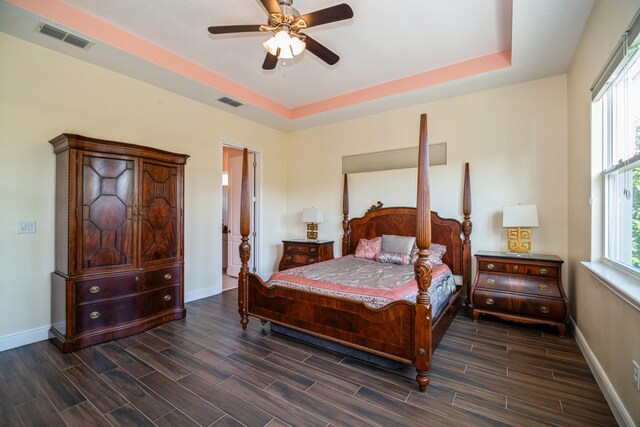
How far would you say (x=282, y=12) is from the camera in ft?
7.16

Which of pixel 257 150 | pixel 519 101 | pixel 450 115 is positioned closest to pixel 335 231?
pixel 257 150

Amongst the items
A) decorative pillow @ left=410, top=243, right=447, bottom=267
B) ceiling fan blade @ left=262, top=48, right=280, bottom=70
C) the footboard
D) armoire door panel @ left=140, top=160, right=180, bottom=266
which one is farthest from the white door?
decorative pillow @ left=410, top=243, right=447, bottom=267

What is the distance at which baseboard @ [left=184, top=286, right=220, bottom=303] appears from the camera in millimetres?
4129

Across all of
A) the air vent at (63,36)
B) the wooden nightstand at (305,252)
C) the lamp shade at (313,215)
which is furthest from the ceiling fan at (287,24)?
the wooden nightstand at (305,252)

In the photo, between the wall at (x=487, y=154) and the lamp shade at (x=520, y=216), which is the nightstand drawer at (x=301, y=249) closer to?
the wall at (x=487, y=154)

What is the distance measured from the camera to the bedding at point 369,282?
2410 millimetres

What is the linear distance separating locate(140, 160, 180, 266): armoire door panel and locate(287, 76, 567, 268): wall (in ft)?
8.72

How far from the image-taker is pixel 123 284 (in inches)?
118

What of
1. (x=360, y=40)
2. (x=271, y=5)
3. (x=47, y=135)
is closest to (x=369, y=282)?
(x=271, y=5)

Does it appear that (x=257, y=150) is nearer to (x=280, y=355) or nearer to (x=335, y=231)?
(x=335, y=231)

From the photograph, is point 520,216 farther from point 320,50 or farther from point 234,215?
point 234,215

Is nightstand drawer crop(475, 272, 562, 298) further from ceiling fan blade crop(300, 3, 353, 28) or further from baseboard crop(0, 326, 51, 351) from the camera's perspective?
baseboard crop(0, 326, 51, 351)

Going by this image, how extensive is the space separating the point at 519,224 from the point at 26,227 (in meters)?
5.19

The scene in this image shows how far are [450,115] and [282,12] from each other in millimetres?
2868
